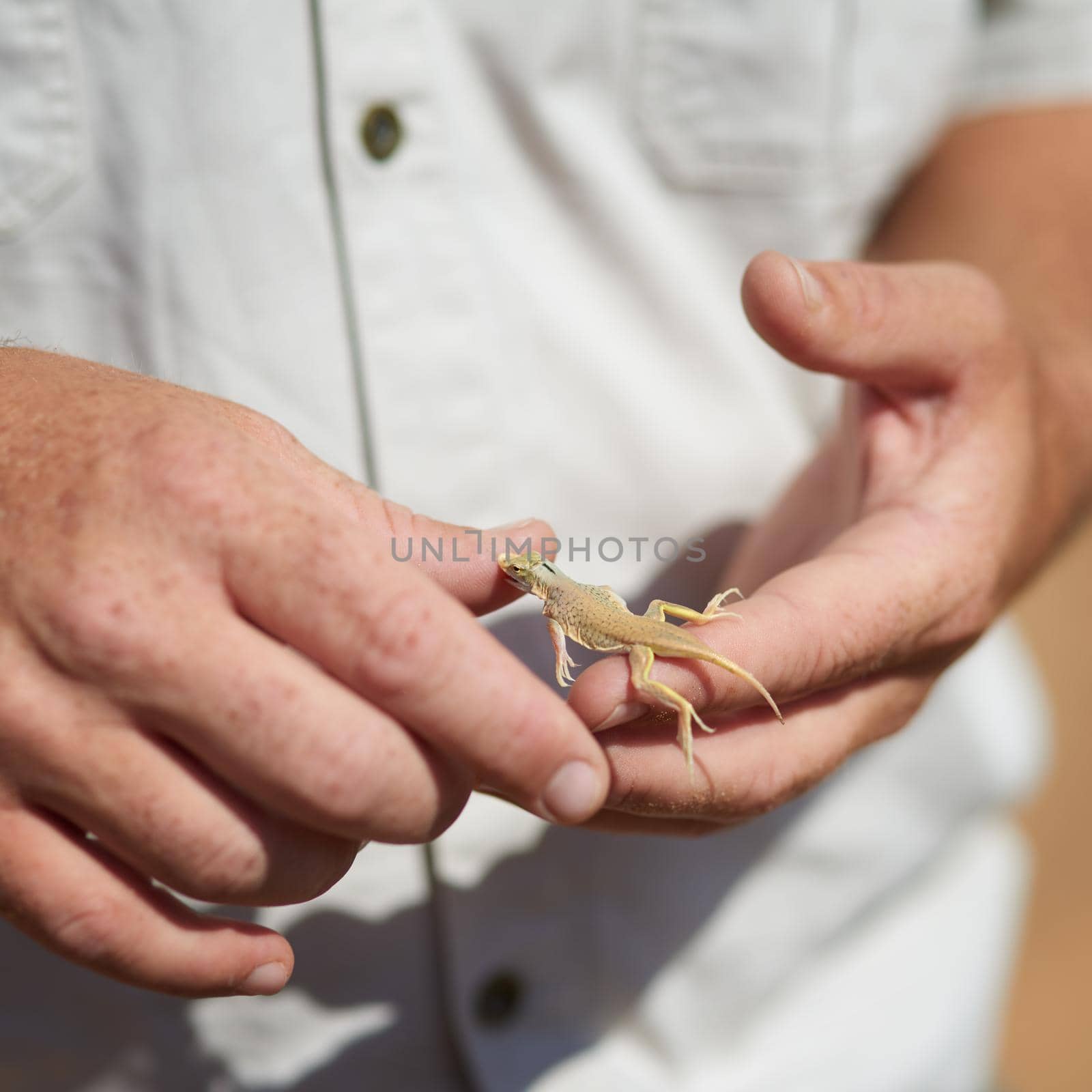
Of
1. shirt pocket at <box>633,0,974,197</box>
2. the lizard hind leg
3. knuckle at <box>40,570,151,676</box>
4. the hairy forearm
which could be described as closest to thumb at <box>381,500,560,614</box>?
the lizard hind leg

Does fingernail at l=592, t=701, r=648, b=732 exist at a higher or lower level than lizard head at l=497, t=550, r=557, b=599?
lower

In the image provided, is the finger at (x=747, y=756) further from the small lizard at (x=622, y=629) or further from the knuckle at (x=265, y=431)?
the knuckle at (x=265, y=431)

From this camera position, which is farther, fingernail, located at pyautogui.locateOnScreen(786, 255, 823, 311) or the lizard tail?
fingernail, located at pyautogui.locateOnScreen(786, 255, 823, 311)

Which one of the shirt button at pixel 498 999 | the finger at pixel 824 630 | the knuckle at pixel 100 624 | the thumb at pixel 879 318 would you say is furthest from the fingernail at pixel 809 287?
the shirt button at pixel 498 999

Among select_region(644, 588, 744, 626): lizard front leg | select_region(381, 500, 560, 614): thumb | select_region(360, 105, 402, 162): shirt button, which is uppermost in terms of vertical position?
select_region(360, 105, 402, 162): shirt button

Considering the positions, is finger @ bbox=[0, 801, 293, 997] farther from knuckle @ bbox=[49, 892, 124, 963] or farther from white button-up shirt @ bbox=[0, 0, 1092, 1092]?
white button-up shirt @ bbox=[0, 0, 1092, 1092]

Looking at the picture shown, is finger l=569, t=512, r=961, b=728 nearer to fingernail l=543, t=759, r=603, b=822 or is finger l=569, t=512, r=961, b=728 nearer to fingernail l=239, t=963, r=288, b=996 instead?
fingernail l=543, t=759, r=603, b=822

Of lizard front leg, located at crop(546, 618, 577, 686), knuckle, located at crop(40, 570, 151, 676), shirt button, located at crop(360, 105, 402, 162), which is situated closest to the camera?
knuckle, located at crop(40, 570, 151, 676)

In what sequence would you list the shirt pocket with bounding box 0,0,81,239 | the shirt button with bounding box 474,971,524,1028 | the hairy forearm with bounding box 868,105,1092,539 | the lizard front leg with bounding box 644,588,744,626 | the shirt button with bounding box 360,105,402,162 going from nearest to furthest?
the lizard front leg with bounding box 644,588,744,626, the shirt pocket with bounding box 0,0,81,239, the shirt button with bounding box 360,105,402,162, the shirt button with bounding box 474,971,524,1028, the hairy forearm with bounding box 868,105,1092,539

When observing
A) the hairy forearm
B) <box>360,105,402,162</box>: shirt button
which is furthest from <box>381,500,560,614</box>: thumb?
the hairy forearm


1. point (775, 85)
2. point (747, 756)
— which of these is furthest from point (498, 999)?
point (775, 85)
